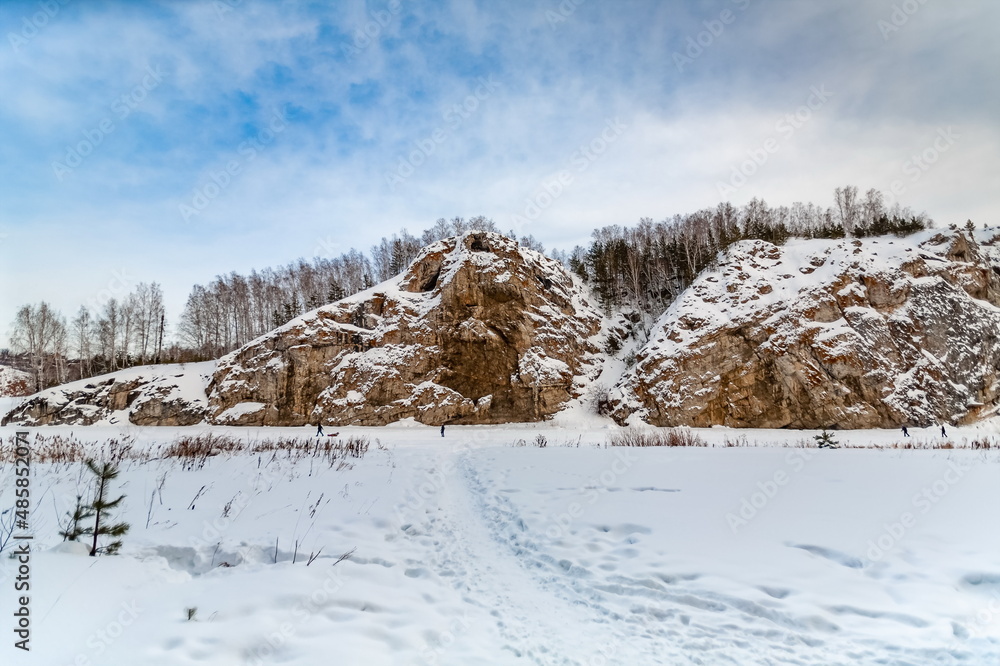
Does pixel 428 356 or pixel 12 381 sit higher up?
pixel 428 356

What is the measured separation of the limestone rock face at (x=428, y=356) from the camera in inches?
1644

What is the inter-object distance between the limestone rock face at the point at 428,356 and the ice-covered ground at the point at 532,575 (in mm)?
34008

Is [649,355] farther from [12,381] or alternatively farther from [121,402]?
[12,381]

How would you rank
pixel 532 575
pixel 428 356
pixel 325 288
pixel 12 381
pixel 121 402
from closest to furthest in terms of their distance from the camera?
pixel 532 575 < pixel 121 402 < pixel 428 356 < pixel 12 381 < pixel 325 288

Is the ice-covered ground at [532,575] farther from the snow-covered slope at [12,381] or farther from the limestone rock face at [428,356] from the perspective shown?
the snow-covered slope at [12,381]

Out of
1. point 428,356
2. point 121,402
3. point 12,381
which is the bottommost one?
point 121,402

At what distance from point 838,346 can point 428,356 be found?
121ft

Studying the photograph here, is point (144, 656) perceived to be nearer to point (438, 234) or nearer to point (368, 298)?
point (368, 298)

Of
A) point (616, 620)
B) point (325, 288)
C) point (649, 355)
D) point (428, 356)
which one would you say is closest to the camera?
point (616, 620)

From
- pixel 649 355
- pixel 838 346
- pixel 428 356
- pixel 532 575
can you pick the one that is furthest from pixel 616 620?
pixel 838 346

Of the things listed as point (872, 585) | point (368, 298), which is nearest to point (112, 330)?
point (368, 298)

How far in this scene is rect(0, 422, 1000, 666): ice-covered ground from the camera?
3.32 meters

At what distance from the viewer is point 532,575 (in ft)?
17.2

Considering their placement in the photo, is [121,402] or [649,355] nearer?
[649,355]
